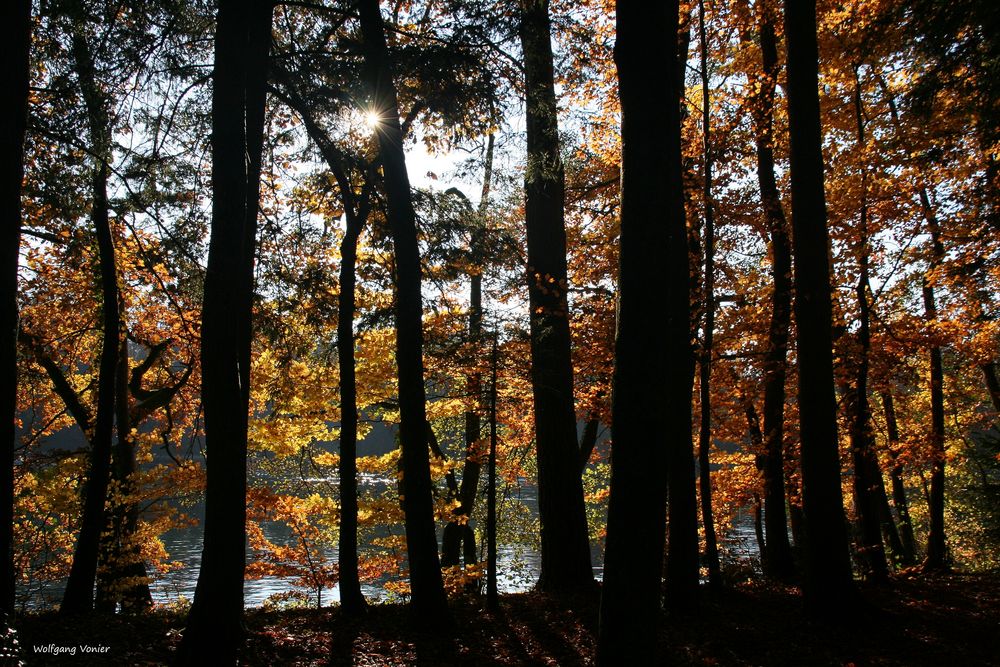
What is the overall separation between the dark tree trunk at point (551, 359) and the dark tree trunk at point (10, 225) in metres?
5.50

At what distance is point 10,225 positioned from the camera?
493 cm

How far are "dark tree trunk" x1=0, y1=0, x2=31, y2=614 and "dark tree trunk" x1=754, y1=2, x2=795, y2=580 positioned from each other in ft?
29.6

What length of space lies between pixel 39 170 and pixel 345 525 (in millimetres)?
6575

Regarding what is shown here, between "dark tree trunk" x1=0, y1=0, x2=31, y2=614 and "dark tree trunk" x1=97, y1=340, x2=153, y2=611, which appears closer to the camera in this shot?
"dark tree trunk" x1=0, y1=0, x2=31, y2=614

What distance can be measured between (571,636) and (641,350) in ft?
14.4

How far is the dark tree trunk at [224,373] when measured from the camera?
5695mm

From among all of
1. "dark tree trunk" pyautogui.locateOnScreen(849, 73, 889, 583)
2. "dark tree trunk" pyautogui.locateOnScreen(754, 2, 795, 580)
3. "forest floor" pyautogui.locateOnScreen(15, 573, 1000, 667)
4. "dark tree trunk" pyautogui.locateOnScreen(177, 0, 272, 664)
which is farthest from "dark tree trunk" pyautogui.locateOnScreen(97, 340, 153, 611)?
"dark tree trunk" pyautogui.locateOnScreen(849, 73, 889, 583)

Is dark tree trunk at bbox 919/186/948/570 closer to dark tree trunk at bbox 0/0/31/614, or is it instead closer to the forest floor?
the forest floor

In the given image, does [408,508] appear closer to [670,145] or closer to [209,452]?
[209,452]

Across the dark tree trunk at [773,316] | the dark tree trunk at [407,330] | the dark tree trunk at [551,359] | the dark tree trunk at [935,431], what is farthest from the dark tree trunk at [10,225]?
the dark tree trunk at [935,431]

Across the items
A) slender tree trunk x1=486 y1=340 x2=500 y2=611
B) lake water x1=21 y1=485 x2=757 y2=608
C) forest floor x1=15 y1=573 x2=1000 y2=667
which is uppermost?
slender tree trunk x1=486 y1=340 x2=500 y2=611

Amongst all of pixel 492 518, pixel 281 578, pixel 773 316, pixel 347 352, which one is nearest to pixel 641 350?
pixel 492 518

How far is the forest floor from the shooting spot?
6.08 metres

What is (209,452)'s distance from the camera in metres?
5.79
